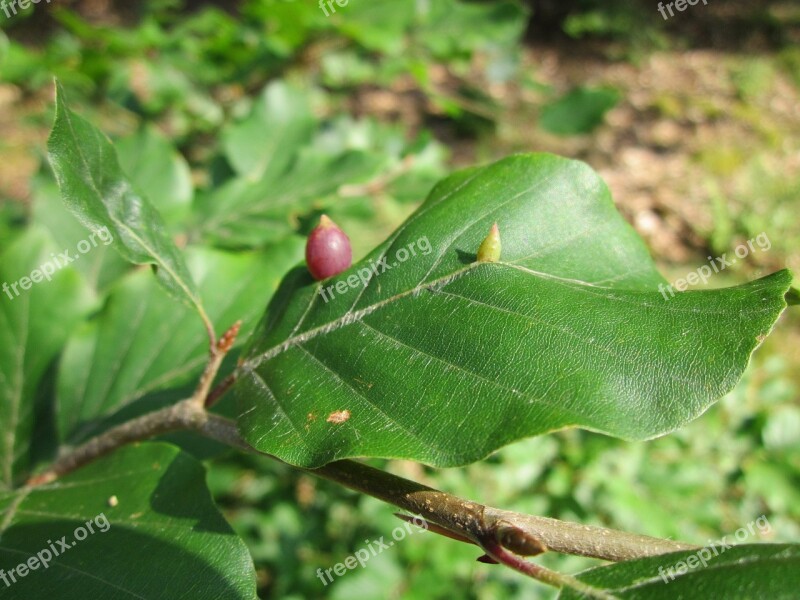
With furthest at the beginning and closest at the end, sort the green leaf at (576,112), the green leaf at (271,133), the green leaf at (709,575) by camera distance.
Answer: the green leaf at (576,112) < the green leaf at (271,133) < the green leaf at (709,575)

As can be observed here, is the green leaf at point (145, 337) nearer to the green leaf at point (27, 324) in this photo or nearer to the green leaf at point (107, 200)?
the green leaf at point (27, 324)

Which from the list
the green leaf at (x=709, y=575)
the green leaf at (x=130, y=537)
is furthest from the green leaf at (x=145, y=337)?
the green leaf at (x=709, y=575)

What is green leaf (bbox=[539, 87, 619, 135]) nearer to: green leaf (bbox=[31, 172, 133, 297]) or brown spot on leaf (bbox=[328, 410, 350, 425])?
green leaf (bbox=[31, 172, 133, 297])

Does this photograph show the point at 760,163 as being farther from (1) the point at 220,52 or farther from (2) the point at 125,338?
(2) the point at 125,338

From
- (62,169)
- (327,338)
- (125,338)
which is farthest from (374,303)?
(125,338)

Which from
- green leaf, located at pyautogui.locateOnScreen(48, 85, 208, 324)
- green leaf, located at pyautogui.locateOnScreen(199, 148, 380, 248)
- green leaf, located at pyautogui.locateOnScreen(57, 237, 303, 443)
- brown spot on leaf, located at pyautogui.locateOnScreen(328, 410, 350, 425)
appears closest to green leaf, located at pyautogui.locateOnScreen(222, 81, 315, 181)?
green leaf, located at pyautogui.locateOnScreen(199, 148, 380, 248)
